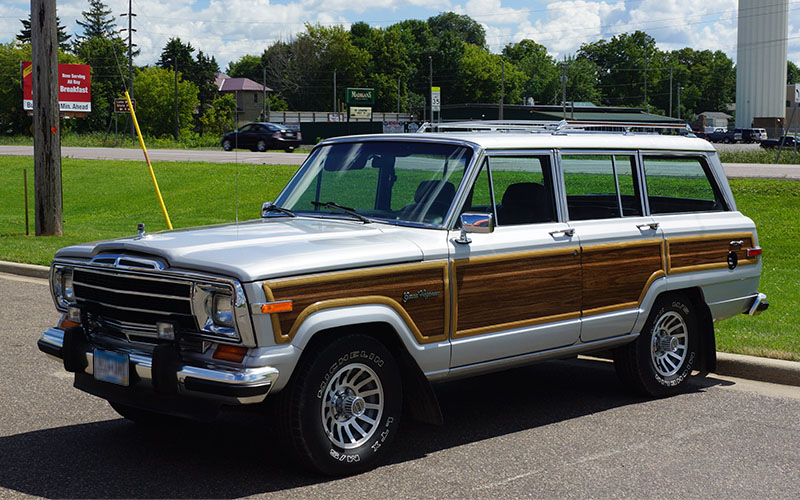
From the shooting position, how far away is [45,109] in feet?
56.5

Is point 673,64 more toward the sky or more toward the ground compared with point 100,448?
more toward the sky

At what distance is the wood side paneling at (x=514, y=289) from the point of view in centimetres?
571

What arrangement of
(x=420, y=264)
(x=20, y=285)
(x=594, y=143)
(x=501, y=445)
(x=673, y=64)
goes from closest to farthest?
(x=420, y=264) < (x=501, y=445) < (x=594, y=143) < (x=20, y=285) < (x=673, y=64)

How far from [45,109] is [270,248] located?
44.5 ft

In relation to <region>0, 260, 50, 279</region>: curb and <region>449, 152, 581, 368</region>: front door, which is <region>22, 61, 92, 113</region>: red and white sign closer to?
<region>0, 260, 50, 279</region>: curb

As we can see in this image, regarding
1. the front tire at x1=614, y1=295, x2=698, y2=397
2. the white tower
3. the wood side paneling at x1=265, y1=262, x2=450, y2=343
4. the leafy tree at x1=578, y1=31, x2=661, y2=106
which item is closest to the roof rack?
the front tire at x1=614, y1=295, x2=698, y2=397

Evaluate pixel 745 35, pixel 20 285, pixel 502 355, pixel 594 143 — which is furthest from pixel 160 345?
pixel 745 35

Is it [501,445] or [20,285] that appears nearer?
[501,445]

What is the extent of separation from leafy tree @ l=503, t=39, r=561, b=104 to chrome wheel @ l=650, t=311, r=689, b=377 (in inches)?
5983

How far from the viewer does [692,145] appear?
24.7ft

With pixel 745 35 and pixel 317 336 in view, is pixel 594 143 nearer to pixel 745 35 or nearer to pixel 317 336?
pixel 317 336

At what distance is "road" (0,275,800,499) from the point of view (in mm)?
5027

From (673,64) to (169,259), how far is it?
15915 centimetres

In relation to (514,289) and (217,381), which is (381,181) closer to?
(514,289)
